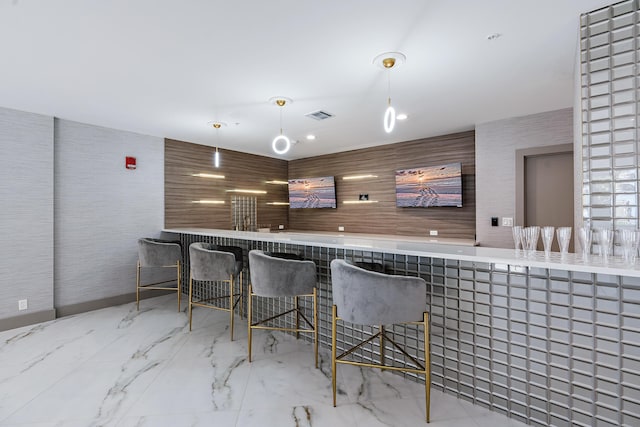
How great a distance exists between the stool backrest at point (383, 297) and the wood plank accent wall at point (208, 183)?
385 centimetres

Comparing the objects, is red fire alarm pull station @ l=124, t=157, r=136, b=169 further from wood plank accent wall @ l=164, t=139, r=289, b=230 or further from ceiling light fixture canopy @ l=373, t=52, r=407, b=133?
ceiling light fixture canopy @ l=373, t=52, r=407, b=133

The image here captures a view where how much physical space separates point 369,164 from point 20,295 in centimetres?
506

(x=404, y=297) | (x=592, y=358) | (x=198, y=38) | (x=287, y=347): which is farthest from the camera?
(x=287, y=347)

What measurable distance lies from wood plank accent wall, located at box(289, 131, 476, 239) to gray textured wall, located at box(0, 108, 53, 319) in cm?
404

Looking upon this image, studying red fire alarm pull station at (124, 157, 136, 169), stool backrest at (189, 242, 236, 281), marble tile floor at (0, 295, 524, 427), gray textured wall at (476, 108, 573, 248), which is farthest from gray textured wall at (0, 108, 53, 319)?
gray textured wall at (476, 108, 573, 248)

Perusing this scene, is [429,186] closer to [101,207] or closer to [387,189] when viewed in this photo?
[387,189]

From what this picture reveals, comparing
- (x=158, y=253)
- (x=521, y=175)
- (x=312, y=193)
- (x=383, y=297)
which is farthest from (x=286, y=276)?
(x=312, y=193)

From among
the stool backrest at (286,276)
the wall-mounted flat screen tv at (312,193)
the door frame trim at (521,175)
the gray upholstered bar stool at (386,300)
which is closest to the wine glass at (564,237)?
the gray upholstered bar stool at (386,300)

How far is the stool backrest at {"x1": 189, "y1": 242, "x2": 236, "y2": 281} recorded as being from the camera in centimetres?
296

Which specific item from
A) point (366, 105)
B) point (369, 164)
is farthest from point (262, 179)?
point (366, 105)

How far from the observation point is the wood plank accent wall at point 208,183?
482cm

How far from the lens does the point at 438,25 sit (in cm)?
194

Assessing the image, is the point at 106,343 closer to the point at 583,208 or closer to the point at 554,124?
the point at 583,208

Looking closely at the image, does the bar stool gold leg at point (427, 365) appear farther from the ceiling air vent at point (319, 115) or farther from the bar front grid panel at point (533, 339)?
the ceiling air vent at point (319, 115)
